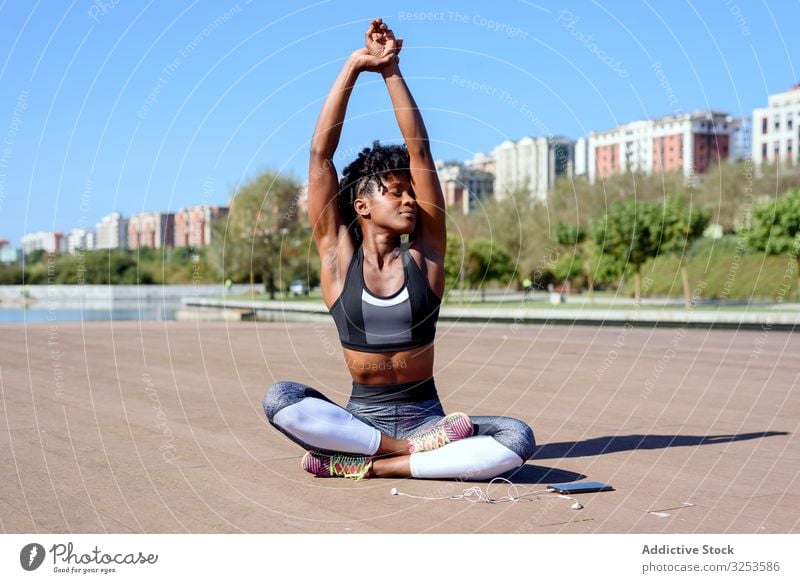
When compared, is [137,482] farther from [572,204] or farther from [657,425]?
[572,204]

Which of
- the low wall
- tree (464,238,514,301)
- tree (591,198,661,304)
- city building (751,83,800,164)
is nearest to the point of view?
tree (591,198,661,304)

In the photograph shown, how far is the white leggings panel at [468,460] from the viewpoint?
5777mm

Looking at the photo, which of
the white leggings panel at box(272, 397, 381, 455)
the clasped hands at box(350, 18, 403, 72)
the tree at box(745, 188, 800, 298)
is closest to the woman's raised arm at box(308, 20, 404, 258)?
the clasped hands at box(350, 18, 403, 72)

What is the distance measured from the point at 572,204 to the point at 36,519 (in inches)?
2330

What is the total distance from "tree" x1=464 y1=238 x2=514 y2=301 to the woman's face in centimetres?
3761

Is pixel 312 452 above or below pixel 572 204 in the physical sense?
below

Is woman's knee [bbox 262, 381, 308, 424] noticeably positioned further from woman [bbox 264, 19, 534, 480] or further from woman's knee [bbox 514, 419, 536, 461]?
woman's knee [bbox 514, 419, 536, 461]

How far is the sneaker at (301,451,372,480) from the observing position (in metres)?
5.99

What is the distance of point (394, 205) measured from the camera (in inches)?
241

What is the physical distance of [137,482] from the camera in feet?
19.6

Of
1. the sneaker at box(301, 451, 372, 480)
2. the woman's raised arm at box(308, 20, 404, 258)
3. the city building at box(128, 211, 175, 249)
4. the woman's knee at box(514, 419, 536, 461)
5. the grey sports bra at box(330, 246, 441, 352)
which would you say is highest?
the city building at box(128, 211, 175, 249)

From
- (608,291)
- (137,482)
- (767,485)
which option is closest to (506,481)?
(767,485)

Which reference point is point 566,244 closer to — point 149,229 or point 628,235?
point 628,235

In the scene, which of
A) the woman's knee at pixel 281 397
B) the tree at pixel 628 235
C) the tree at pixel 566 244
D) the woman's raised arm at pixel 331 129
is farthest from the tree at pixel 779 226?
the woman's knee at pixel 281 397
